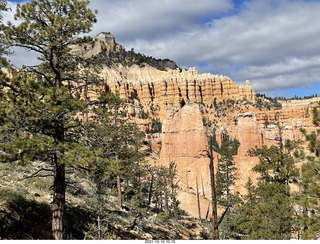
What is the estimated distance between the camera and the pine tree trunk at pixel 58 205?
368 inches

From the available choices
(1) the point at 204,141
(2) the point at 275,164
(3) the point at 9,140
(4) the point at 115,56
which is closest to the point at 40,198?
(3) the point at 9,140

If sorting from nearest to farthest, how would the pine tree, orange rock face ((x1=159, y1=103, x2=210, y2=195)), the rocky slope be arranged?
the pine tree
the rocky slope
orange rock face ((x1=159, y1=103, x2=210, y2=195))

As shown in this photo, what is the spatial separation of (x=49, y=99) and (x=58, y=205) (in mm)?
3765

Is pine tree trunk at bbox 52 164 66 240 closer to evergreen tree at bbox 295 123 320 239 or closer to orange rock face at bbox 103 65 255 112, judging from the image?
evergreen tree at bbox 295 123 320 239

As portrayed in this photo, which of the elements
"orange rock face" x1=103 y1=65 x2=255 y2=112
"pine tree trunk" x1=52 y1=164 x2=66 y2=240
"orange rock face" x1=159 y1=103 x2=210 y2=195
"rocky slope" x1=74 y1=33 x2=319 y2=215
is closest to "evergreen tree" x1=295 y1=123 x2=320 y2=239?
"pine tree trunk" x1=52 y1=164 x2=66 y2=240

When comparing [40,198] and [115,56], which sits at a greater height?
[115,56]

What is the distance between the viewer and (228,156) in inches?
1441

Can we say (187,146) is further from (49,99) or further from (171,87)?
(171,87)

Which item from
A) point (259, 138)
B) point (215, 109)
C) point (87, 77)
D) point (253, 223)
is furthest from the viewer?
point (215, 109)

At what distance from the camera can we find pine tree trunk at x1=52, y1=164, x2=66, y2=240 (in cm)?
934

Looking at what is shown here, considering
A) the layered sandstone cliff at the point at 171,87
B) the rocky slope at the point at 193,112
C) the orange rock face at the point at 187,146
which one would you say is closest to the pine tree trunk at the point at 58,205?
the rocky slope at the point at 193,112

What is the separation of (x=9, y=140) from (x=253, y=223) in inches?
705

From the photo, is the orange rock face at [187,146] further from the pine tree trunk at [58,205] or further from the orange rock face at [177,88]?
the orange rock face at [177,88]

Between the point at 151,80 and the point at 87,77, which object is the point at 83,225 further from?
the point at 151,80
